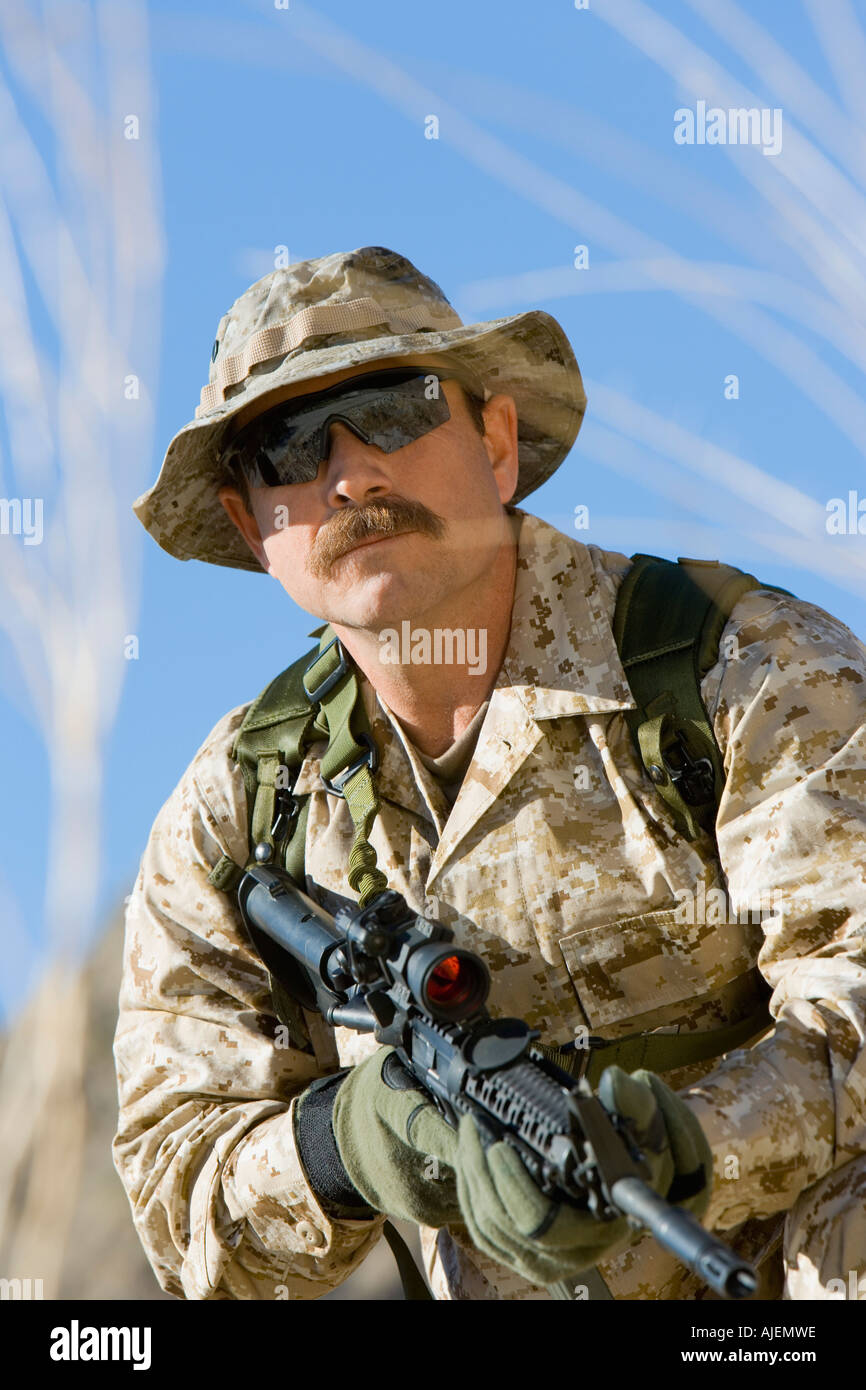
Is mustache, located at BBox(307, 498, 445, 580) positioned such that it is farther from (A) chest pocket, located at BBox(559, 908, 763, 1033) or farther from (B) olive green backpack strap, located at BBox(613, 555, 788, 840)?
(A) chest pocket, located at BBox(559, 908, 763, 1033)

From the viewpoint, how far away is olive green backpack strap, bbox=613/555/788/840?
4.45 m

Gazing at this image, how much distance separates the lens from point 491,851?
187 inches

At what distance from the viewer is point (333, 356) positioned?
192 inches

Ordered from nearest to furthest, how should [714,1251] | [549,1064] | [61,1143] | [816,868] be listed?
[714,1251], [549,1064], [61,1143], [816,868]

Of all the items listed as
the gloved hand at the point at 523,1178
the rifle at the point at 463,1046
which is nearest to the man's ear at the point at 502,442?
the rifle at the point at 463,1046

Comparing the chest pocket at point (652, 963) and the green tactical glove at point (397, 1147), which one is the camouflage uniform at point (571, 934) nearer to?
the chest pocket at point (652, 963)

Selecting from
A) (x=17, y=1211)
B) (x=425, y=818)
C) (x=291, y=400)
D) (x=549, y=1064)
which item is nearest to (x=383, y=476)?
(x=291, y=400)

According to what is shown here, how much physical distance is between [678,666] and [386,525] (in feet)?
3.35

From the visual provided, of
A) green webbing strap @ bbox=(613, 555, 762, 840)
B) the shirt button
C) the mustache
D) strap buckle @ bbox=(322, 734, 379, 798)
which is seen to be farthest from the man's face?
the shirt button

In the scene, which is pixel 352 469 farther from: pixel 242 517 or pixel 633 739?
pixel 633 739

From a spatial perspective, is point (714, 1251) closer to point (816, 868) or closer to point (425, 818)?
point (816, 868)

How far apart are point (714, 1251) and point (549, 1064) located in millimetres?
767

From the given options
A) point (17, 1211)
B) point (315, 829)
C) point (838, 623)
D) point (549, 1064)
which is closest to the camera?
point (549, 1064)

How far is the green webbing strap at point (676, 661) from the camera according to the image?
4.45 metres
